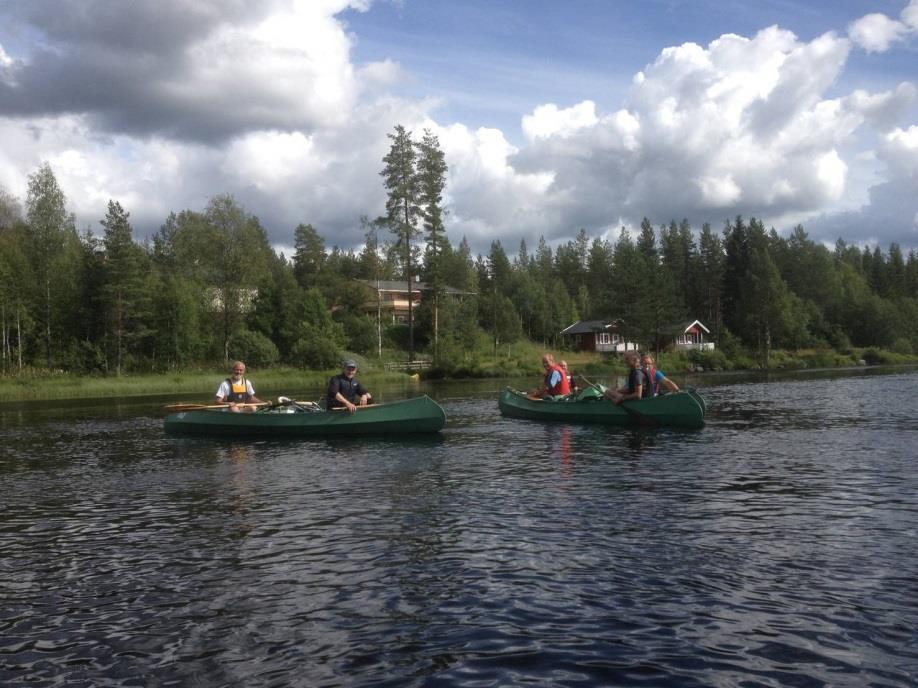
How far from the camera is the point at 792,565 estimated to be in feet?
25.2

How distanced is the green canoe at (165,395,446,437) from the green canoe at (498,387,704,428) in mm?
4411

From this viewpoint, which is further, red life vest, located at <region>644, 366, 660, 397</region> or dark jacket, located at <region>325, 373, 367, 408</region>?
red life vest, located at <region>644, 366, 660, 397</region>

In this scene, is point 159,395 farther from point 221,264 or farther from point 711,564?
point 711,564

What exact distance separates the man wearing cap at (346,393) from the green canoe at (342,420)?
1.05 feet

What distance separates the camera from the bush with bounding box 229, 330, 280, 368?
192 ft

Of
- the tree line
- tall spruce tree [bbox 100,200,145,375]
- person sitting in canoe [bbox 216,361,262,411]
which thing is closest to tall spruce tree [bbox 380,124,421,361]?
the tree line

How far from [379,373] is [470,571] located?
4675 cm

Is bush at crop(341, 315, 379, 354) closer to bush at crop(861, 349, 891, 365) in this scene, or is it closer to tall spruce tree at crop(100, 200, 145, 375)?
tall spruce tree at crop(100, 200, 145, 375)

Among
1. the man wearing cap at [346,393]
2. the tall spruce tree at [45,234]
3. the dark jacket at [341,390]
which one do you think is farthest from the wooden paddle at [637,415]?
the tall spruce tree at [45,234]

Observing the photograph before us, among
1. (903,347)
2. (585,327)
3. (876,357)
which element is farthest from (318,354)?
(903,347)

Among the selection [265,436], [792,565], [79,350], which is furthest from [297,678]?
[79,350]

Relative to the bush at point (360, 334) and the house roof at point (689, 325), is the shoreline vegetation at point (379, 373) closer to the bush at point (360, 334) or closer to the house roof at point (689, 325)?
the bush at point (360, 334)

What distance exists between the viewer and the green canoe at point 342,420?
62.7ft

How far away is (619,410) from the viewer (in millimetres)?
20641
